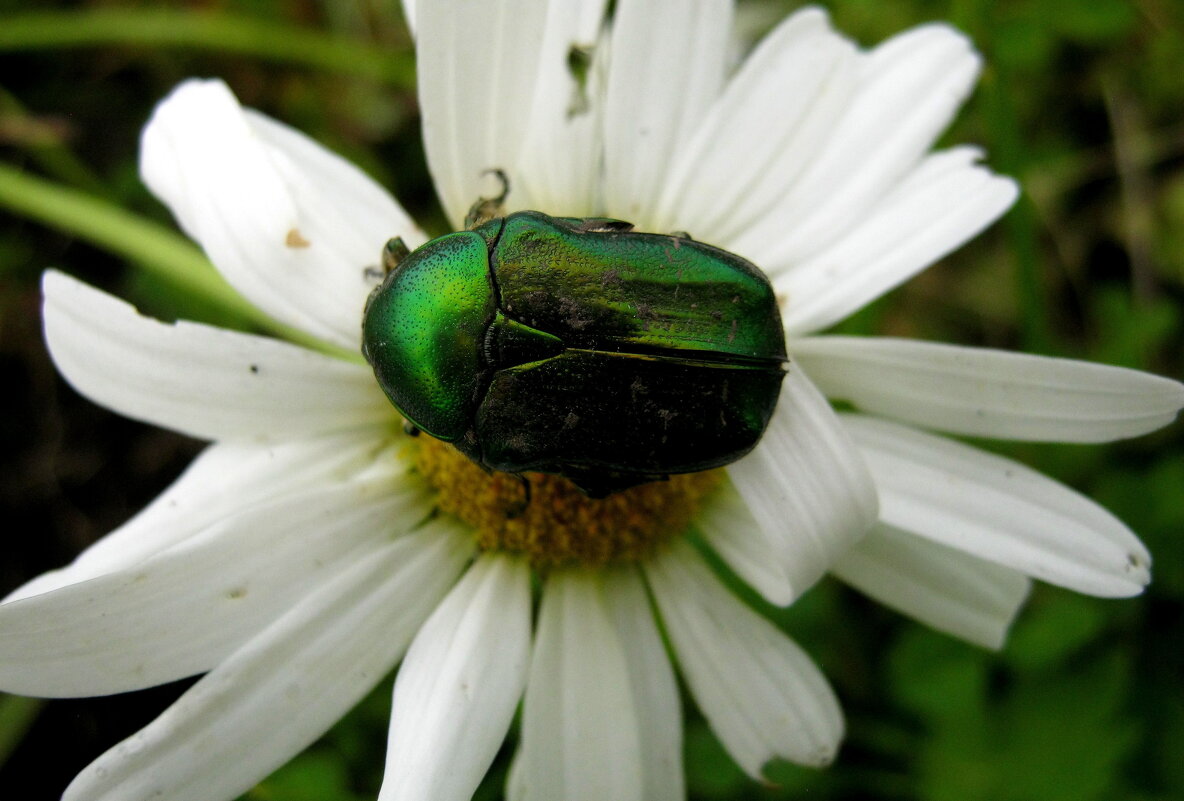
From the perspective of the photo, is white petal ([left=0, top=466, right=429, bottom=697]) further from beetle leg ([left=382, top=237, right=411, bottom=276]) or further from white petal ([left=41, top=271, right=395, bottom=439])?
beetle leg ([left=382, top=237, right=411, bottom=276])

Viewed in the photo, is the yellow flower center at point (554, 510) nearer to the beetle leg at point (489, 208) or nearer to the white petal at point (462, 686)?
the white petal at point (462, 686)

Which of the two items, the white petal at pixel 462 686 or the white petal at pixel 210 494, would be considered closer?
the white petal at pixel 462 686

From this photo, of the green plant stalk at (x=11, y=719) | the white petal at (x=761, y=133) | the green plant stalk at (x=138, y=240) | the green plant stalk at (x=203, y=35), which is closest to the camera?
the white petal at (x=761, y=133)

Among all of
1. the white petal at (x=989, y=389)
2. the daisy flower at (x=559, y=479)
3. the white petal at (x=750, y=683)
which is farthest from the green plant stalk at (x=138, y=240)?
the white petal at (x=989, y=389)

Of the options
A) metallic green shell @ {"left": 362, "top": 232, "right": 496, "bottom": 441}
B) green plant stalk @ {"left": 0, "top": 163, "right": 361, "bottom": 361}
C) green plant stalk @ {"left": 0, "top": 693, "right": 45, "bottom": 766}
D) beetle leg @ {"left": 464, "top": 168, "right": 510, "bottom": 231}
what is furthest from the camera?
green plant stalk @ {"left": 0, "top": 693, "right": 45, "bottom": 766}

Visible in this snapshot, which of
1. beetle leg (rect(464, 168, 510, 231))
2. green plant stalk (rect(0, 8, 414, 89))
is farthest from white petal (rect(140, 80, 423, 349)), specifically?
green plant stalk (rect(0, 8, 414, 89))

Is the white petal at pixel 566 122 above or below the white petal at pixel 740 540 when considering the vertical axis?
above

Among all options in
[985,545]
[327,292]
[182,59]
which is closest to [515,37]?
[327,292]

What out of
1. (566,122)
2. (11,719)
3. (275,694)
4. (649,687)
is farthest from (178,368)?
(11,719)
